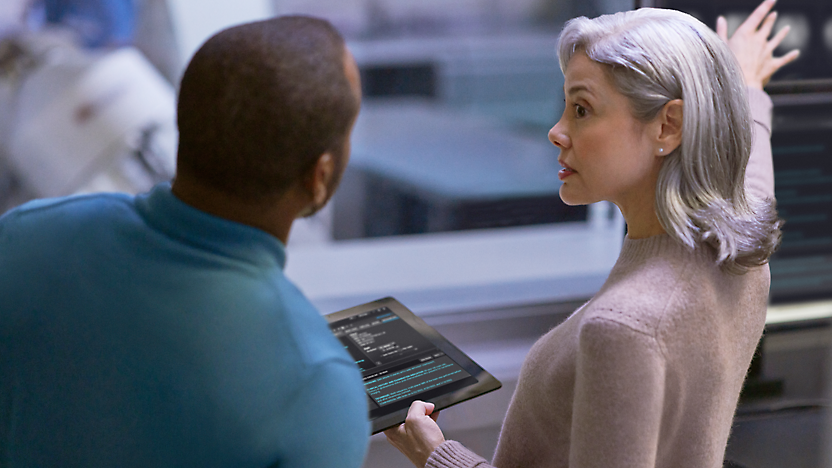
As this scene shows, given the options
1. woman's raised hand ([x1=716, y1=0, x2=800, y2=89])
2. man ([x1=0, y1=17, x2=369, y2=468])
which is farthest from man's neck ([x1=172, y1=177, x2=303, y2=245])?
woman's raised hand ([x1=716, y1=0, x2=800, y2=89])

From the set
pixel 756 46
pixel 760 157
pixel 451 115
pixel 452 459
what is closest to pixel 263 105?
pixel 452 459

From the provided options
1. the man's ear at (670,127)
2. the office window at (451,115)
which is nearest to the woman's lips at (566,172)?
the man's ear at (670,127)

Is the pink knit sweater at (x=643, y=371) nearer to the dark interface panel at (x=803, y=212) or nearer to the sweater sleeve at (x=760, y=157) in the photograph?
the sweater sleeve at (x=760, y=157)

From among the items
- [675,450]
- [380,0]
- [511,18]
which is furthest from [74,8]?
[675,450]

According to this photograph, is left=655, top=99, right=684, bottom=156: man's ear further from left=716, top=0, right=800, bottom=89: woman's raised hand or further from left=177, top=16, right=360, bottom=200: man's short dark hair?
left=716, top=0, right=800, bottom=89: woman's raised hand

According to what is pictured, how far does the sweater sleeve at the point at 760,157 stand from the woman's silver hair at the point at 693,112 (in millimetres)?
278

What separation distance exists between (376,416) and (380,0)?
3.78ft

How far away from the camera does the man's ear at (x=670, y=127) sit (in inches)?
32.3

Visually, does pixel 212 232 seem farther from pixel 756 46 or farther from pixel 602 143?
pixel 756 46

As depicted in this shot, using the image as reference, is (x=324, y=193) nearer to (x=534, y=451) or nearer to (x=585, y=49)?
(x=585, y=49)

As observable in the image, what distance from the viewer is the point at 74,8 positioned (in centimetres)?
151

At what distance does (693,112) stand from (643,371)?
31 centimetres

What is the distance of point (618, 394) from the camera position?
760mm

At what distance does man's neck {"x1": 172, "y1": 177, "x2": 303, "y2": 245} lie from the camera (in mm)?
615
